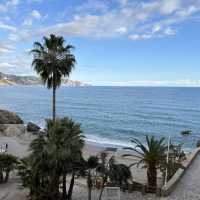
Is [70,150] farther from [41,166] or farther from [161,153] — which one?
[161,153]

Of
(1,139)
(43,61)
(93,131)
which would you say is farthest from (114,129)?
(43,61)

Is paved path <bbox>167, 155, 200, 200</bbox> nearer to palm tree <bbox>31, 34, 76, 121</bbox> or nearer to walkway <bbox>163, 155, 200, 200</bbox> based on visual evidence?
walkway <bbox>163, 155, 200, 200</bbox>

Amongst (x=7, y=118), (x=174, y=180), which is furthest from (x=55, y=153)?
(x=7, y=118)

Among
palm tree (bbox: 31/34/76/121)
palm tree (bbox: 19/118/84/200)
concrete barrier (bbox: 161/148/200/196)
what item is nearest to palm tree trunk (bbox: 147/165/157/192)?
concrete barrier (bbox: 161/148/200/196)

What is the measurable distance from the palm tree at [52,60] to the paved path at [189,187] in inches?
405

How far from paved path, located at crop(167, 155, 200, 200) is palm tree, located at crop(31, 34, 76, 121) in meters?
10.3

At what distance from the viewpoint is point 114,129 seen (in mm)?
45969

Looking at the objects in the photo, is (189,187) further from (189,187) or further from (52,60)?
(52,60)

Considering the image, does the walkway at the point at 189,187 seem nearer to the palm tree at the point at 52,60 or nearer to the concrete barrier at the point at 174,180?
the concrete barrier at the point at 174,180

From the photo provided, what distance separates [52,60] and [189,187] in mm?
13038

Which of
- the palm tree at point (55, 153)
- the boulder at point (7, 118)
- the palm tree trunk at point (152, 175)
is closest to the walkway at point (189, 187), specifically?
the palm tree trunk at point (152, 175)

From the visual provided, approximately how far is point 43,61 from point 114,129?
26.6 meters

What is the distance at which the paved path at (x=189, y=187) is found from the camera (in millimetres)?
13258

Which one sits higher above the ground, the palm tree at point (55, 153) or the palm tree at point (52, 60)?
the palm tree at point (52, 60)
